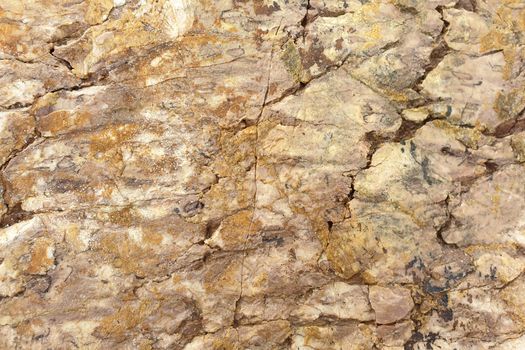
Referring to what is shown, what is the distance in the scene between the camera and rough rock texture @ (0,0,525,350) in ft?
7.61

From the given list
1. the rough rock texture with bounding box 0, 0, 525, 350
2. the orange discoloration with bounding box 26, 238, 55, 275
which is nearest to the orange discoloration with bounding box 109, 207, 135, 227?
the rough rock texture with bounding box 0, 0, 525, 350

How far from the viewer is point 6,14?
2576 mm

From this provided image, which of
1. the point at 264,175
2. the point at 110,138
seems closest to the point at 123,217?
the point at 110,138

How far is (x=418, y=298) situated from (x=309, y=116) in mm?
952

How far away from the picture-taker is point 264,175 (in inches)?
95.8

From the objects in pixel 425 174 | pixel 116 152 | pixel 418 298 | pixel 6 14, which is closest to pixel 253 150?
pixel 116 152

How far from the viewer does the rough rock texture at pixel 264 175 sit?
2.32 metres

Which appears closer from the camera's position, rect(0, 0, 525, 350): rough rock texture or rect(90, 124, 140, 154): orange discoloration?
rect(0, 0, 525, 350): rough rock texture

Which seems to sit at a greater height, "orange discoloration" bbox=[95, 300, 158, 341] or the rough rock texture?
the rough rock texture

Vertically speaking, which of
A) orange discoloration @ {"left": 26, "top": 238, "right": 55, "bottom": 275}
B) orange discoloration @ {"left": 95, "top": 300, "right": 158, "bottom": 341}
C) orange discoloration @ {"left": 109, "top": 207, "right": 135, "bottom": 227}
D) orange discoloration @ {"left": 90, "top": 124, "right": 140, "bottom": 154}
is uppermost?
orange discoloration @ {"left": 90, "top": 124, "right": 140, "bottom": 154}

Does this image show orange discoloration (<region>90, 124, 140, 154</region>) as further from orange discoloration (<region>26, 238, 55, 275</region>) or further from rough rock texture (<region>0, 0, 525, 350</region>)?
orange discoloration (<region>26, 238, 55, 275</region>)

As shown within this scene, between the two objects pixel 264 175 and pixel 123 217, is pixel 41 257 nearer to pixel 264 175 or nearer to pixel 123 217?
pixel 123 217

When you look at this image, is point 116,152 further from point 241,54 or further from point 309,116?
point 309,116

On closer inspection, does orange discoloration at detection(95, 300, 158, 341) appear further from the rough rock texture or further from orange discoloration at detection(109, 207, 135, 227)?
orange discoloration at detection(109, 207, 135, 227)
